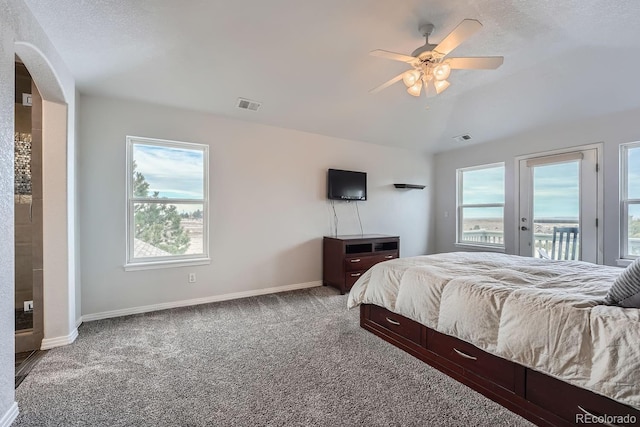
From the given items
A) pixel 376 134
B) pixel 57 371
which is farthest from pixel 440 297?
pixel 376 134

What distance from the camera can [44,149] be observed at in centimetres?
248

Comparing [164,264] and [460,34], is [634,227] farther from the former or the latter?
[164,264]

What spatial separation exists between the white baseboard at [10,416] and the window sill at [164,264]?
5.62 feet

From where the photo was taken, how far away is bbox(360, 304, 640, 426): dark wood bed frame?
139cm

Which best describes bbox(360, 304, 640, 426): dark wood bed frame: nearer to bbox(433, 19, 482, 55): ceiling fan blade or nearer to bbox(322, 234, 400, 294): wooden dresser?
bbox(322, 234, 400, 294): wooden dresser

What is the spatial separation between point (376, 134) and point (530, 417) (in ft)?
13.2

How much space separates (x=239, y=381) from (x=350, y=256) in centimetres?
244

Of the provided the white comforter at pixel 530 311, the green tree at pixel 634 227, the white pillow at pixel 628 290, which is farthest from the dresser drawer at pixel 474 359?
the green tree at pixel 634 227

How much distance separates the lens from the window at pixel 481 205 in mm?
4965

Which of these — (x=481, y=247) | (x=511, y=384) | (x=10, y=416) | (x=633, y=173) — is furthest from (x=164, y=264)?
(x=633, y=173)

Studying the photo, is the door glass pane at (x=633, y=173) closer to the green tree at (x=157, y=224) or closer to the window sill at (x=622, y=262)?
the window sill at (x=622, y=262)

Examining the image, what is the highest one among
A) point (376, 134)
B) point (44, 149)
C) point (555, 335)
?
point (376, 134)

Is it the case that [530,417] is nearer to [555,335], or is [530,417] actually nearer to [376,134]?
[555,335]

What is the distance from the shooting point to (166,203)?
138 inches
